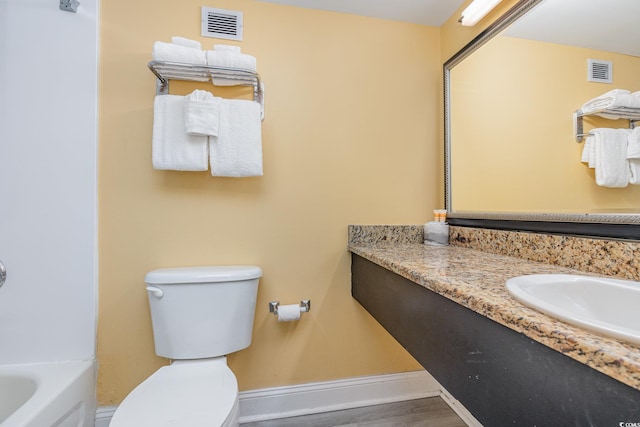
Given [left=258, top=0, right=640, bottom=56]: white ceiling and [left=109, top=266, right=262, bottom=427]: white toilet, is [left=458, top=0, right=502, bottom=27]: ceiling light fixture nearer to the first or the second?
[left=258, top=0, right=640, bottom=56]: white ceiling

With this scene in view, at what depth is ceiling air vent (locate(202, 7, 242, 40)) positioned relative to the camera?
1311 millimetres

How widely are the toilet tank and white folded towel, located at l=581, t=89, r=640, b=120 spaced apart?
1321mm

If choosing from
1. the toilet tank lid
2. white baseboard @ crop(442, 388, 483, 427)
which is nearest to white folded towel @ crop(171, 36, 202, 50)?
the toilet tank lid

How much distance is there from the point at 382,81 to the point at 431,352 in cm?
130

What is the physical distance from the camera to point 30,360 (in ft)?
3.87

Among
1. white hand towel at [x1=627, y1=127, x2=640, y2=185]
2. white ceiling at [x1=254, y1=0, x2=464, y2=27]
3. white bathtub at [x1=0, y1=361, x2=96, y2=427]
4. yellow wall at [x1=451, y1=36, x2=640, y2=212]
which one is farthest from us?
white ceiling at [x1=254, y1=0, x2=464, y2=27]

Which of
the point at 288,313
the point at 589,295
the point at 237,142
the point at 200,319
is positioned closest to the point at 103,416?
the point at 200,319

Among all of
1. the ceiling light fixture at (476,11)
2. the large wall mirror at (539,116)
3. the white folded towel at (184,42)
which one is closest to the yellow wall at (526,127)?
the large wall mirror at (539,116)

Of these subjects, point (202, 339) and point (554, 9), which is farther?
point (202, 339)

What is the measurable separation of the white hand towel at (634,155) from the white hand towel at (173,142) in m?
1.39

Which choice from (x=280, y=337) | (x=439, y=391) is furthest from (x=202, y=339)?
(x=439, y=391)

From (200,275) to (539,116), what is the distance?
→ 140 centimetres

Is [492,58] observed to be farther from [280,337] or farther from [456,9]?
[280,337]

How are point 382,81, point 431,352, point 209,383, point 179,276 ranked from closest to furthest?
point 431,352 < point 209,383 < point 179,276 < point 382,81
